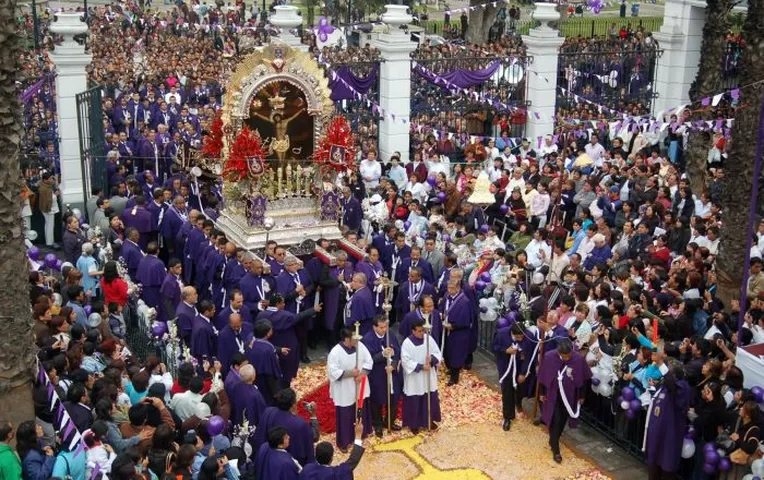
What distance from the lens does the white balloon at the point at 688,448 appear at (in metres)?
10.5

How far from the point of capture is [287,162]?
1650 centimetres

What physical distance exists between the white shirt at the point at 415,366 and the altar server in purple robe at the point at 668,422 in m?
2.62

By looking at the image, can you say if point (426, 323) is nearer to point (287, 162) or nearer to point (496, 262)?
point (496, 262)

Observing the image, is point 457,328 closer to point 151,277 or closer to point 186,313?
point 186,313

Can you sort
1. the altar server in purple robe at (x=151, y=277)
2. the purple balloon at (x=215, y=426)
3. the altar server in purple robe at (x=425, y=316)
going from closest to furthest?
the purple balloon at (x=215, y=426), the altar server in purple robe at (x=425, y=316), the altar server in purple robe at (x=151, y=277)

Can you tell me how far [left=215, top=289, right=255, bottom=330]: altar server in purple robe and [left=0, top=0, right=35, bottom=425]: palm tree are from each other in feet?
11.3

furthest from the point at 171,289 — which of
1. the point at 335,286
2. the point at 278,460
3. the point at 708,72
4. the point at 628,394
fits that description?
the point at 708,72

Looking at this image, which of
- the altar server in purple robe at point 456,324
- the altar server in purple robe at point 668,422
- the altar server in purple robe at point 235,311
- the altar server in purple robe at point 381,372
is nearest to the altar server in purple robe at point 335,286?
the altar server in purple robe at point 235,311

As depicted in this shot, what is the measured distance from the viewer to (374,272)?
14273 millimetres

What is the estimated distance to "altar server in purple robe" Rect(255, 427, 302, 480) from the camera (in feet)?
29.2

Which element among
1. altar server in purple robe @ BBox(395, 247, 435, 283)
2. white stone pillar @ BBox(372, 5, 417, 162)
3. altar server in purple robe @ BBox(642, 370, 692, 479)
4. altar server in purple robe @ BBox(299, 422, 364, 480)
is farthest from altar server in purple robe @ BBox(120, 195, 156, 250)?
altar server in purple robe @ BBox(642, 370, 692, 479)

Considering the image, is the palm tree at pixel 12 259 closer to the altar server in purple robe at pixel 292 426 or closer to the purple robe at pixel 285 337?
the altar server in purple robe at pixel 292 426

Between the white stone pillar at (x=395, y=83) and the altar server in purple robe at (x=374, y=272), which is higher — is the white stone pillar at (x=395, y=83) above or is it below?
above

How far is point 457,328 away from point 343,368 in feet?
7.80
